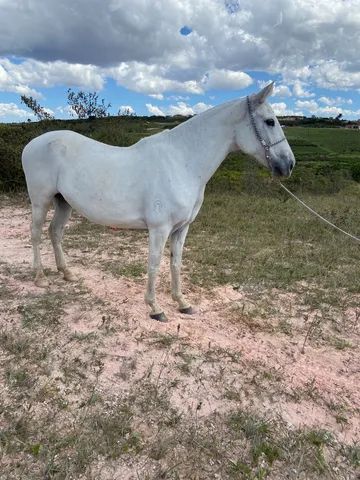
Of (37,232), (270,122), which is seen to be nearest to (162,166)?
(270,122)

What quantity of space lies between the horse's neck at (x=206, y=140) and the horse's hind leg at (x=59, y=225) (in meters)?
1.63

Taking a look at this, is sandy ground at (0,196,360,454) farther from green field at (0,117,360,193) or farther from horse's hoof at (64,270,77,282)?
green field at (0,117,360,193)

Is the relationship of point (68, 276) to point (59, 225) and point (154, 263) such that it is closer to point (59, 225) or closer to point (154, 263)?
point (59, 225)

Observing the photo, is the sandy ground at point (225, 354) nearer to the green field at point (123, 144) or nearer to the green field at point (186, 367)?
the green field at point (186, 367)

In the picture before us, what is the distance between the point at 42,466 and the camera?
2090 mm

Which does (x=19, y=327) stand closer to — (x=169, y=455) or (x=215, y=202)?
(x=169, y=455)

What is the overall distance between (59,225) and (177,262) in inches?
60.8

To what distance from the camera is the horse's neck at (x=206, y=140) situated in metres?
3.54

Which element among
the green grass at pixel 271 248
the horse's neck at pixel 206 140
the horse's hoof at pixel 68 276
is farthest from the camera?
the green grass at pixel 271 248

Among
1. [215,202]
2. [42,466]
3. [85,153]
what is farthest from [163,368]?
[215,202]

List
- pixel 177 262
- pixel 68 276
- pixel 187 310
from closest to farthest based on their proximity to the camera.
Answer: pixel 177 262 < pixel 187 310 < pixel 68 276

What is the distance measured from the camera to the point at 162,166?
11.7ft

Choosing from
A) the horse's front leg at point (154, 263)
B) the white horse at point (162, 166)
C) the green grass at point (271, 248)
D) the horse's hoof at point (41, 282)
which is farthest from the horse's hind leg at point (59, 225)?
the green grass at point (271, 248)

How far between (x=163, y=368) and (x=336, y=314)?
7.14ft
